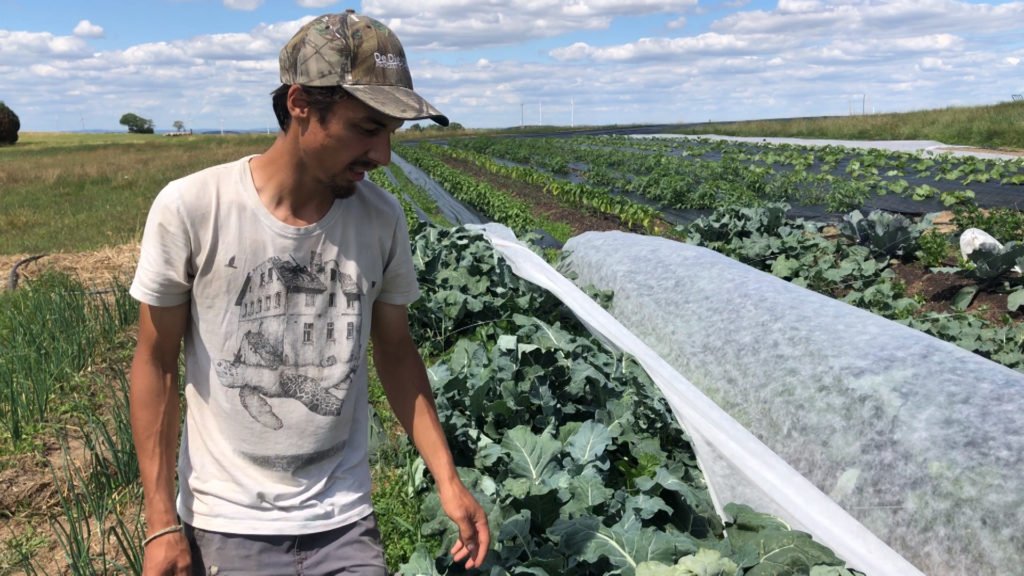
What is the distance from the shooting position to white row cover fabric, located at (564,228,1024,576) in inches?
84.0

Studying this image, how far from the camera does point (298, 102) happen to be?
1.47 metres

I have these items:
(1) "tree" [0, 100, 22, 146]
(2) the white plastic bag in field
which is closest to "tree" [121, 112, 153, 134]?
(1) "tree" [0, 100, 22, 146]

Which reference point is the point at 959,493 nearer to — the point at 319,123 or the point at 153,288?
the point at 319,123

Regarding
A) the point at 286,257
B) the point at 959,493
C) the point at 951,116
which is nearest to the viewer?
the point at 286,257

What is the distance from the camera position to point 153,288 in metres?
1.49

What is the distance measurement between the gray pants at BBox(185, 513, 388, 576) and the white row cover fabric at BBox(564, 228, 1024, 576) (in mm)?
1384

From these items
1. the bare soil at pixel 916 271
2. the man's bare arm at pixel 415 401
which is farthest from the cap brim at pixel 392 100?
the bare soil at pixel 916 271

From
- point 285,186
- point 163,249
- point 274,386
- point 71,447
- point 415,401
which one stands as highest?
point 285,186

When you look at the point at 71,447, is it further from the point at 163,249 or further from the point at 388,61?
the point at 388,61

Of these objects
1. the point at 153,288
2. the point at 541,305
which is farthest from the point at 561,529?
the point at 541,305

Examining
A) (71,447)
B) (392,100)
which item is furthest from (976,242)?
(71,447)

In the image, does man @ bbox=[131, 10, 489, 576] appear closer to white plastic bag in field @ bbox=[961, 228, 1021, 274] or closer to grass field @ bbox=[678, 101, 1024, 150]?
white plastic bag in field @ bbox=[961, 228, 1021, 274]

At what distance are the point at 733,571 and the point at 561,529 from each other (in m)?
0.50

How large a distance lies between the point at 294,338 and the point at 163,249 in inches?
11.8
